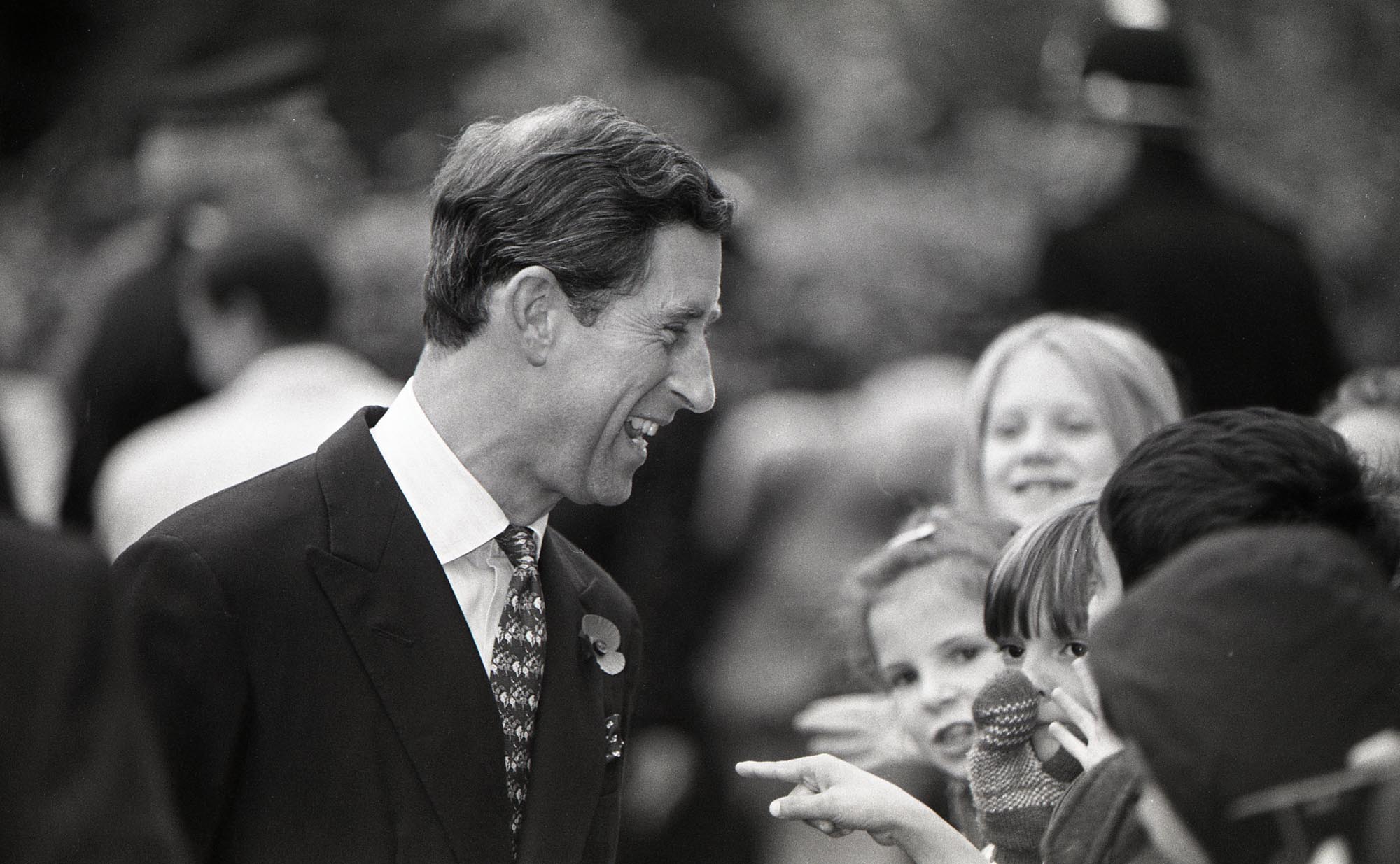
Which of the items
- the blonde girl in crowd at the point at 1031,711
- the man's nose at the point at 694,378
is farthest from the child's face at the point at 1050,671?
the man's nose at the point at 694,378

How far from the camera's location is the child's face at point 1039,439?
3.46 metres

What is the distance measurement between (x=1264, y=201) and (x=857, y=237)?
1.69 meters

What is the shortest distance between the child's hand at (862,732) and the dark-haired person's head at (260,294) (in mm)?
1624

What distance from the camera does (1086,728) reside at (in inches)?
96.5

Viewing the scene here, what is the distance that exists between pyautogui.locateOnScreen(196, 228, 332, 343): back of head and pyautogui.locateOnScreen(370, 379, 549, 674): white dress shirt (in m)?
1.90

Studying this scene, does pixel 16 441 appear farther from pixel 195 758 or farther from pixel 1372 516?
pixel 1372 516

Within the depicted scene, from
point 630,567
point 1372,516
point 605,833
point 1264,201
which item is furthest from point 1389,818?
point 1264,201

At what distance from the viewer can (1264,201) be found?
689 centimetres

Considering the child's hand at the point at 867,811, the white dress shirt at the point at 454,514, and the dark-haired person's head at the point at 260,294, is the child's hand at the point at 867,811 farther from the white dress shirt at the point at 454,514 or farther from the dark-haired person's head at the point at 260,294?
the dark-haired person's head at the point at 260,294

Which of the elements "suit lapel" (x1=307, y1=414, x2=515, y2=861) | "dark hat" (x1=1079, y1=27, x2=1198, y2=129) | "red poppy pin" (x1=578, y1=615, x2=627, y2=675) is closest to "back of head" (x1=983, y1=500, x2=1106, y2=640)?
"red poppy pin" (x1=578, y1=615, x2=627, y2=675)

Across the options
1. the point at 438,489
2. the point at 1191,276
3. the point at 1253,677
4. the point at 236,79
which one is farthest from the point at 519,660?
the point at 236,79

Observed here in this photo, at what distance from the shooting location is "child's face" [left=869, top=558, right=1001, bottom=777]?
310 cm

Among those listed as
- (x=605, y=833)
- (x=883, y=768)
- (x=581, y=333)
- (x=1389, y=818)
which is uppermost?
(x=581, y=333)

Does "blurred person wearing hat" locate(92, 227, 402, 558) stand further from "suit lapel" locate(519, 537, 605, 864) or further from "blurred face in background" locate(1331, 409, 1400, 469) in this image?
"blurred face in background" locate(1331, 409, 1400, 469)
